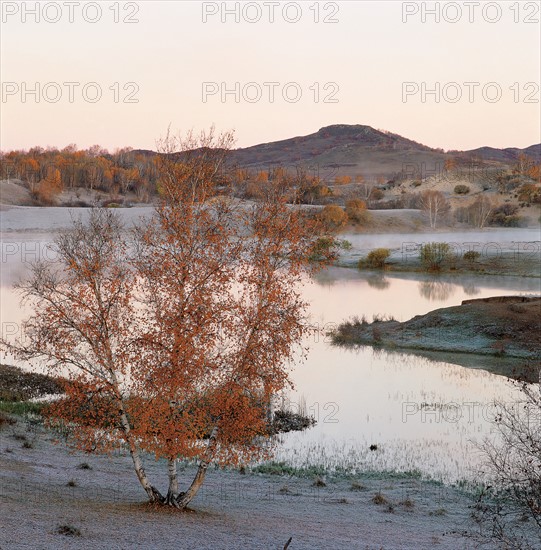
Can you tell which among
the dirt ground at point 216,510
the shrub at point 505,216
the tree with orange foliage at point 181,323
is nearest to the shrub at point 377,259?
the shrub at point 505,216

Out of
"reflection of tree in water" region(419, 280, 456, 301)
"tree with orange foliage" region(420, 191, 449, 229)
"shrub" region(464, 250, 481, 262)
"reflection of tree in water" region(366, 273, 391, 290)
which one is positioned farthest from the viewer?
"tree with orange foliage" region(420, 191, 449, 229)

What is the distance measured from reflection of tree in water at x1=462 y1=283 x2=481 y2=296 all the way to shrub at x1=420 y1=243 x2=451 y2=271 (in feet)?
33.2

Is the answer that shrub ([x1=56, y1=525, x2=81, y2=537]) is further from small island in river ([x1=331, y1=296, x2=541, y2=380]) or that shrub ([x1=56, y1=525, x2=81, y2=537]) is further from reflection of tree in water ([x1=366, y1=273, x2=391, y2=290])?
reflection of tree in water ([x1=366, y1=273, x2=391, y2=290])

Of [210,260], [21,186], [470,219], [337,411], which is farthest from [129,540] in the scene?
[21,186]

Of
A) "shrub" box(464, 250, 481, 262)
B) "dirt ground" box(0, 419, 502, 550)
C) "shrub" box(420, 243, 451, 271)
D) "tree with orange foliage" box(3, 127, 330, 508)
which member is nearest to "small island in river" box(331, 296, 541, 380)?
"dirt ground" box(0, 419, 502, 550)

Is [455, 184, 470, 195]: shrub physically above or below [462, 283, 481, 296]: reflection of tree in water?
above

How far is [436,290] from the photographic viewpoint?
51.0 metres

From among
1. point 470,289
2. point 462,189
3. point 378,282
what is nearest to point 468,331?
point 470,289

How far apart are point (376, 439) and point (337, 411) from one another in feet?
8.79

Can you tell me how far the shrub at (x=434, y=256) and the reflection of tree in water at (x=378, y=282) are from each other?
16.8ft

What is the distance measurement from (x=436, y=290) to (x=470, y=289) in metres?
2.13

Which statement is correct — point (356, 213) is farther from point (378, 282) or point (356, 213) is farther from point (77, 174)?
point (77, 174)

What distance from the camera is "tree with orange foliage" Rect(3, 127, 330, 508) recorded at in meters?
13.7

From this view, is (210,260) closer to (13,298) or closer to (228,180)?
(228,180)
